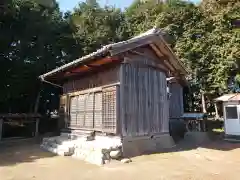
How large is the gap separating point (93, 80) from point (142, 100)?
2652mm

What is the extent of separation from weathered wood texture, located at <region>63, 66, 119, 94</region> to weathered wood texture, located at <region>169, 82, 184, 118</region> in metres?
7.49

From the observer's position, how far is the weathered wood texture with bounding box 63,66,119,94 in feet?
34.4

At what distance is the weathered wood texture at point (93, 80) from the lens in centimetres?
1049

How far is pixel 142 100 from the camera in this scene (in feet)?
35.4

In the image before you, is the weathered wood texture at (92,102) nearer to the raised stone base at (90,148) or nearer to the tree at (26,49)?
the raised stone base at (90,148)

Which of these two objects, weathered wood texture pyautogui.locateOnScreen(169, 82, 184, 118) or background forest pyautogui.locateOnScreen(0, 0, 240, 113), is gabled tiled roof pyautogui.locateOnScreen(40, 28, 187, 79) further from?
weathered wood texture pyautogui.locateOnScreen(169, 82, 184, 118)

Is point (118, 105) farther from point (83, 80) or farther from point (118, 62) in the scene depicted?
point (83, 80)

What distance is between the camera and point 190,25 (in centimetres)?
2303

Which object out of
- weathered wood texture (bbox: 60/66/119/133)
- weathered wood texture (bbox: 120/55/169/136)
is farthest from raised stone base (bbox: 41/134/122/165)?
weathered wood texture (bbox: 120/55/169/136)

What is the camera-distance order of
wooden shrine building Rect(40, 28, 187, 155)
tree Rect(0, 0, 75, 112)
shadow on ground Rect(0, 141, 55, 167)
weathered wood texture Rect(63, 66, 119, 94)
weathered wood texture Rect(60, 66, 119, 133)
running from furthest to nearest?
tree Rect(0, 0, 75, 112), weathered wood texture Rect(63, 66, 119, 94), weathered wood texture Rect(60, 66, 119, 133), wooden shrine building Rect(40, 28, 187, 155), shadow on ground Rect(0, 141, 55, 167)

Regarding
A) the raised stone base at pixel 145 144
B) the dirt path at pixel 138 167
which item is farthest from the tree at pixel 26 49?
the raised stone base at pixel 145 144

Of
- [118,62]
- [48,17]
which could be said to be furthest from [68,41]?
[118,62]

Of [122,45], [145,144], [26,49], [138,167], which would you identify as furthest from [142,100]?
[26,49]

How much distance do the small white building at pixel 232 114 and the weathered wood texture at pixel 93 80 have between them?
25.0 feet
